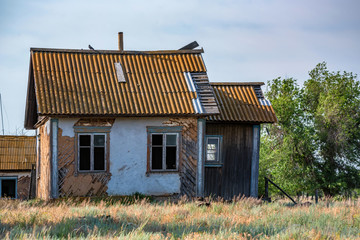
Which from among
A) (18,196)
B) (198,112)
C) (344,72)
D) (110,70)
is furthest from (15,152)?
(344,72)

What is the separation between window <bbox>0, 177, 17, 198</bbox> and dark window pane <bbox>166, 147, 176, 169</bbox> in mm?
14210

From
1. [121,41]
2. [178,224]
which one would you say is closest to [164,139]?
[121,41]

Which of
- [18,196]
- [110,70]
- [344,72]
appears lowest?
[18,196]

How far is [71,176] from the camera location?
16.1m

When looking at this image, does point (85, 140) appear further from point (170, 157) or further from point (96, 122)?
point (170, 157)

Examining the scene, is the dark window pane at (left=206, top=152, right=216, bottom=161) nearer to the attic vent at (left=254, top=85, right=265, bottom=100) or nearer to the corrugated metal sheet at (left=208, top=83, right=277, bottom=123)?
the corrugated metal sheet at (left=208, top=83, right=277, bottom=123)

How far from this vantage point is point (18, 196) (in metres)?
27.8

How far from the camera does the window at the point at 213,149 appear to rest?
18672 mm

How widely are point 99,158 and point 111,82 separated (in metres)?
2.74

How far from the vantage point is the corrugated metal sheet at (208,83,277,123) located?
1852cm

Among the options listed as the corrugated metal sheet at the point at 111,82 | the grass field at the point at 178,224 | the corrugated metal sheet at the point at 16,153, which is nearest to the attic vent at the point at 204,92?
the corrugated metal sheet at the point at 111,82

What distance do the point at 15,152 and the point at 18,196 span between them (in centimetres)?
262

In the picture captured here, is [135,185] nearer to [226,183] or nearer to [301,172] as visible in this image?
[226,183]

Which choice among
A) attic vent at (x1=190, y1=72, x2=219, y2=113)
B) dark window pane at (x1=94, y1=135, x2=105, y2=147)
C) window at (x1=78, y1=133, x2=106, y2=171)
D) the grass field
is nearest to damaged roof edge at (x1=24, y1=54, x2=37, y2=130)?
window at (x1=78, y1=133, x2=106, y2=171)
